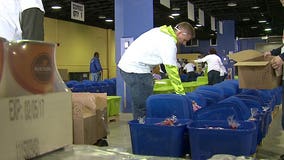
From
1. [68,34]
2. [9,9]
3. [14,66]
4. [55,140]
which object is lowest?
[55,140]

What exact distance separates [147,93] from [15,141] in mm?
3005

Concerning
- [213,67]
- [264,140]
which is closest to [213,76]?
[213,67]

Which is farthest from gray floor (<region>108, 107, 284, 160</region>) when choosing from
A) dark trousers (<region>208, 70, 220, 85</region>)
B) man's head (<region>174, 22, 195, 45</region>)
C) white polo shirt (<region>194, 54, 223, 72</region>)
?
white polo shirt (<region>194, 54, 223, 72</region>)

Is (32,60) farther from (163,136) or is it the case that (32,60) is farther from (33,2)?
(163,136)

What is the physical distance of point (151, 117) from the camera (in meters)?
3.37

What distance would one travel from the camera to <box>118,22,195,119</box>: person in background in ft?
12.5

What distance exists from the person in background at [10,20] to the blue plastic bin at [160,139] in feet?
4.48

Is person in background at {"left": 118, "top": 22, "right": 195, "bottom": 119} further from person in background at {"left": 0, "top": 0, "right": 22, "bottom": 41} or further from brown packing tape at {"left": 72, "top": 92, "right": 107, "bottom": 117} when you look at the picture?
person in background at {"left": 0, "top": 0, "right": 22, "bottom": 41}

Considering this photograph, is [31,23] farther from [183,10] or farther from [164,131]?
[183,10]

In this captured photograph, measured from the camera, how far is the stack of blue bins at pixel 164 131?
297 cm

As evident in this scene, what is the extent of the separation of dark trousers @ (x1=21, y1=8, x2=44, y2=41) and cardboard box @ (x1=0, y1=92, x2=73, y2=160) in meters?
0.81

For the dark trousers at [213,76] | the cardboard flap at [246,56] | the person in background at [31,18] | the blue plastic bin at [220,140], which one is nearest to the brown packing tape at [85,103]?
the person in background at [31,18]

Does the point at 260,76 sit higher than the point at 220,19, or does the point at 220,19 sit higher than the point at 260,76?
the point at 220,19

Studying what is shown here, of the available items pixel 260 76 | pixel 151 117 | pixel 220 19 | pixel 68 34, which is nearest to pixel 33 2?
pixel 151 117
